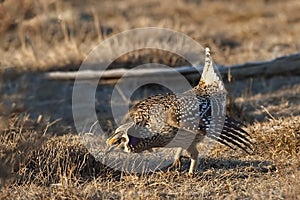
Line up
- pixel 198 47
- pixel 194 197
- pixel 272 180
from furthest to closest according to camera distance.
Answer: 1. pixel 198 47
2. pixel 272 180
3. pixel 194 197

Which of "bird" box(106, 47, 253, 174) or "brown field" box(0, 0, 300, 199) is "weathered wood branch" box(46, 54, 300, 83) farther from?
"bird" box(106, 47, 253, 174)

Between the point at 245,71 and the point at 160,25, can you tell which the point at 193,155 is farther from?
the point at 160,25

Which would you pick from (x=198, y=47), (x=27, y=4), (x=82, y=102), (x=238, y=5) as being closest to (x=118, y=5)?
(x=238, y=5)

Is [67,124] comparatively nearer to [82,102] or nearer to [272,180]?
[82,102]

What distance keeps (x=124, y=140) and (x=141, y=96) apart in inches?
175

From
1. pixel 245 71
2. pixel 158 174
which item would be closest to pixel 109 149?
pixel 158 174

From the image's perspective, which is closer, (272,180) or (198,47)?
(272,180)

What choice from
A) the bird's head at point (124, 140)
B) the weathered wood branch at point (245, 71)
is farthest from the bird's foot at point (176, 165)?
the weathered wood branch at point (245, 71)

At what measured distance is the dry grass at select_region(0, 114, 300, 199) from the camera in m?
5.59

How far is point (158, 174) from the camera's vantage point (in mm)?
6227

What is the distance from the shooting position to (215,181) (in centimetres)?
605

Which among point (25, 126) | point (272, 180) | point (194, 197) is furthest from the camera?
point (25, 126)

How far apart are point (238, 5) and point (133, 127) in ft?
47.2

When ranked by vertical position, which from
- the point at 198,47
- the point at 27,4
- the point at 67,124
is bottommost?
the point at 67,124
